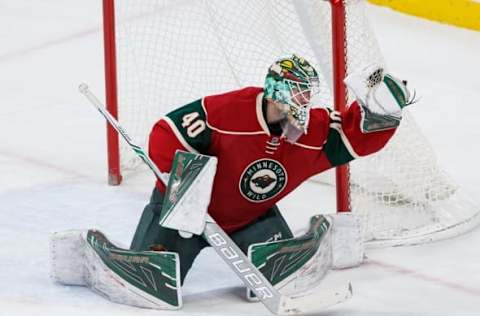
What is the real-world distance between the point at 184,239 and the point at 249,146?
29 cm

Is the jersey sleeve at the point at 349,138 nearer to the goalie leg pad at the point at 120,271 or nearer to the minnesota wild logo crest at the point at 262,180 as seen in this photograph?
the minnesota wild logo crest at the point at 262,180

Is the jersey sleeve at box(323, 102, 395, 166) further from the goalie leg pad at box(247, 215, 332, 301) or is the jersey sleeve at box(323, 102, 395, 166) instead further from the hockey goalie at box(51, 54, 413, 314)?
the goalie leg pad at box(247, 215, 332, 301)

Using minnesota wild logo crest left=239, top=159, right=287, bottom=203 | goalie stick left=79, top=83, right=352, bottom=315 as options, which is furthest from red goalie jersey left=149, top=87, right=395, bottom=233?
goalie stick left=79, top=83, right=352, bottom=315

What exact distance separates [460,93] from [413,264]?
1568mm

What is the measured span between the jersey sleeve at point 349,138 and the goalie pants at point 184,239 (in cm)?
22

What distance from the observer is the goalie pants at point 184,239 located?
3961 mm

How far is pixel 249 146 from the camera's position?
3883mm

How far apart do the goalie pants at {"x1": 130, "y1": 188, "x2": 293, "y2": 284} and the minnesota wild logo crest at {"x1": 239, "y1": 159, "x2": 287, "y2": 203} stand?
0.09 meters

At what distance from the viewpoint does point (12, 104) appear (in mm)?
5594

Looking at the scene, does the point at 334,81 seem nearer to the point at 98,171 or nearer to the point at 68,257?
the point at 68,257

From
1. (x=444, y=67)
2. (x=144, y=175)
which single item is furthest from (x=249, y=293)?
(x=444, y=67)

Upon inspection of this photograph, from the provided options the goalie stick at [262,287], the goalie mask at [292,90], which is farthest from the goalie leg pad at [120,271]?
the goalie mask at [292,90]

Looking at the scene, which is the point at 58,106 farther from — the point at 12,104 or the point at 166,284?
the point at 166,284

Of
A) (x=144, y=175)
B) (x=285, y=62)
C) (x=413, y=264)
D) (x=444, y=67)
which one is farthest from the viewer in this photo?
(x=444, y=67)
